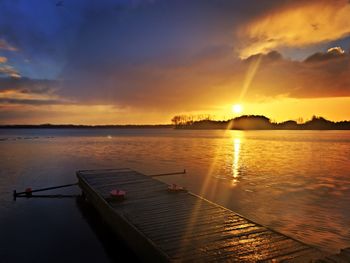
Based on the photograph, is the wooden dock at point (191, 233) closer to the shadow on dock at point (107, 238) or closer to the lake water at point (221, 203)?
the shadow on dock at point (107, 238)

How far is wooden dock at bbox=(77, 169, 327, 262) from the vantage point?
610 cm

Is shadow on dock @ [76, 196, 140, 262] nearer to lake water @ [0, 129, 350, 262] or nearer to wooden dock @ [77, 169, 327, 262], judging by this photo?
lake water @ [0, 129, 350, 262]

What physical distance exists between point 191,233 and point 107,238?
4812mm

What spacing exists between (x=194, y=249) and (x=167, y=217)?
2.42 m

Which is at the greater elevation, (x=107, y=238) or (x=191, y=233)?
(x=191, y=233)

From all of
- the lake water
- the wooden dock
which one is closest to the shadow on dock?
the lake water

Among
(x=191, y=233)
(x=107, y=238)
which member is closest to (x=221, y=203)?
(x=107, y=238)

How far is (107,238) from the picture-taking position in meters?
10.8

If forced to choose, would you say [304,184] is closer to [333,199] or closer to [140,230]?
[333,199]

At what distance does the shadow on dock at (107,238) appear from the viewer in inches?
363

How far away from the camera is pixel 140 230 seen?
299 inches

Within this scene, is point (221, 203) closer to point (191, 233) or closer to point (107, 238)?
point (107, 238)

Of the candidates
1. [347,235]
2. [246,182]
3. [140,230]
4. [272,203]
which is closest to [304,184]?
[246,182]

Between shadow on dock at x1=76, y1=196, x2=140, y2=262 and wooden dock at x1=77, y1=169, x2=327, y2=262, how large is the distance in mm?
883
